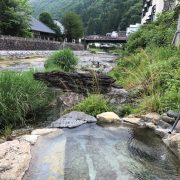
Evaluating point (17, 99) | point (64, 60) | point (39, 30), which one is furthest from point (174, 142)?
point (39, 30)

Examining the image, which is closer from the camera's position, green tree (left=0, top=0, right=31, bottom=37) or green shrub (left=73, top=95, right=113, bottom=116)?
green shrub (left=73, top=95, right=113, bottom=116)

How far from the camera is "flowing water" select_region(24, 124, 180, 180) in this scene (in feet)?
13.2

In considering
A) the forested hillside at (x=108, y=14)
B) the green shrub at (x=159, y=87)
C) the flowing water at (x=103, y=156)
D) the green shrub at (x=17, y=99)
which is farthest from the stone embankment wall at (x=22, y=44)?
the forested hillside at (x=108, y=14)

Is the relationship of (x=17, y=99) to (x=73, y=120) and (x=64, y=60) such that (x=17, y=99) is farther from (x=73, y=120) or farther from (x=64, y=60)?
(x=64, y=60)

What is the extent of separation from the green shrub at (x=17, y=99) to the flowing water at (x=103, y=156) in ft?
4.46

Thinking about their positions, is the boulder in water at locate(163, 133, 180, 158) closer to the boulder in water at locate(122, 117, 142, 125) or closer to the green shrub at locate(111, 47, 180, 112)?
the boulder in water at locate(122, 117, 142, 125)

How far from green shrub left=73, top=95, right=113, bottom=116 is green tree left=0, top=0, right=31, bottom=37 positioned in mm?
30904

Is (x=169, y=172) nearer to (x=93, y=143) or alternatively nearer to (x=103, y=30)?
(x=93, y=143)

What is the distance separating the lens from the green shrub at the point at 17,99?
6461 mm

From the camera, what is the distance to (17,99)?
6535 millimetres

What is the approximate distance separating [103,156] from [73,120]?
206 cm

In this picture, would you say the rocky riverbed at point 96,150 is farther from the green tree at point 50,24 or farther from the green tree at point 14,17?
the green tree at point 50,24

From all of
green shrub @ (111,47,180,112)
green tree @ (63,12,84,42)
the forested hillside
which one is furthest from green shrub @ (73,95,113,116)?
the forested hillside

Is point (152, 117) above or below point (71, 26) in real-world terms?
above
